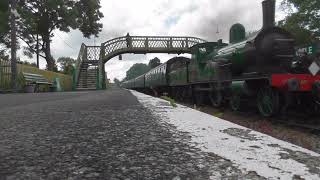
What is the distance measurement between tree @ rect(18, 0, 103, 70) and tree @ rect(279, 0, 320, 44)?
68.3 feet

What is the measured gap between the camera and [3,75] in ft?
87.0

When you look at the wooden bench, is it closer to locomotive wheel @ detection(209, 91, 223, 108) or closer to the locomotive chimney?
locomotive wheel @ detection(209, 91, 223, 108)

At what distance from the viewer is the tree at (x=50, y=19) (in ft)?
129

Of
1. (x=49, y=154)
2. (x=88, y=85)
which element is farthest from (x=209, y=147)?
(x=88, y=85)

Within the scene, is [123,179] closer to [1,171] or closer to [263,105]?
[1,171]

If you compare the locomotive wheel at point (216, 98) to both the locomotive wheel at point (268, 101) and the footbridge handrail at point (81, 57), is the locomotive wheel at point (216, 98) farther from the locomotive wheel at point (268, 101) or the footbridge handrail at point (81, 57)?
the footbridge handrail at point (81, 57)

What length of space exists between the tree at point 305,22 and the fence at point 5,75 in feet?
78.5

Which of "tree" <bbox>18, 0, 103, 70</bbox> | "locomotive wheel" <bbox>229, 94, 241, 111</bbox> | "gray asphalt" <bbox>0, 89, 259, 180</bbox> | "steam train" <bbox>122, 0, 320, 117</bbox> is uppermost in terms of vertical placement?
"tree" <bbox>18, 0, 103, 70</bbox>

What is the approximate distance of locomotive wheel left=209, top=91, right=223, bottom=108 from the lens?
14562 mm

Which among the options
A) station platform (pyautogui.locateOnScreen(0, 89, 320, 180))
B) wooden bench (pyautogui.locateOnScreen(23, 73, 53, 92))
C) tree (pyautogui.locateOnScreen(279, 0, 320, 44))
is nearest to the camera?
station platform (pyautogui.locateOnScreen(0, 89, 320, 180))

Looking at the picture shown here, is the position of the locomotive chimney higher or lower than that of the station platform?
higher

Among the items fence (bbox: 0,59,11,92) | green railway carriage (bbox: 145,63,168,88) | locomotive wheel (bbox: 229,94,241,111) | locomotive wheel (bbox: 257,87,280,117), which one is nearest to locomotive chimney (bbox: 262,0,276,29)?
locomotive wheel (bbox: 257,87,280,117)

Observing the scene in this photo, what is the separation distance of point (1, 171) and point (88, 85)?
38.7 m

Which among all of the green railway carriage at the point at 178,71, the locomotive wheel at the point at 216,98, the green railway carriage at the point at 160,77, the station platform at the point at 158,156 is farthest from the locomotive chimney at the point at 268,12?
the green railway carriage at the point at 160,77
